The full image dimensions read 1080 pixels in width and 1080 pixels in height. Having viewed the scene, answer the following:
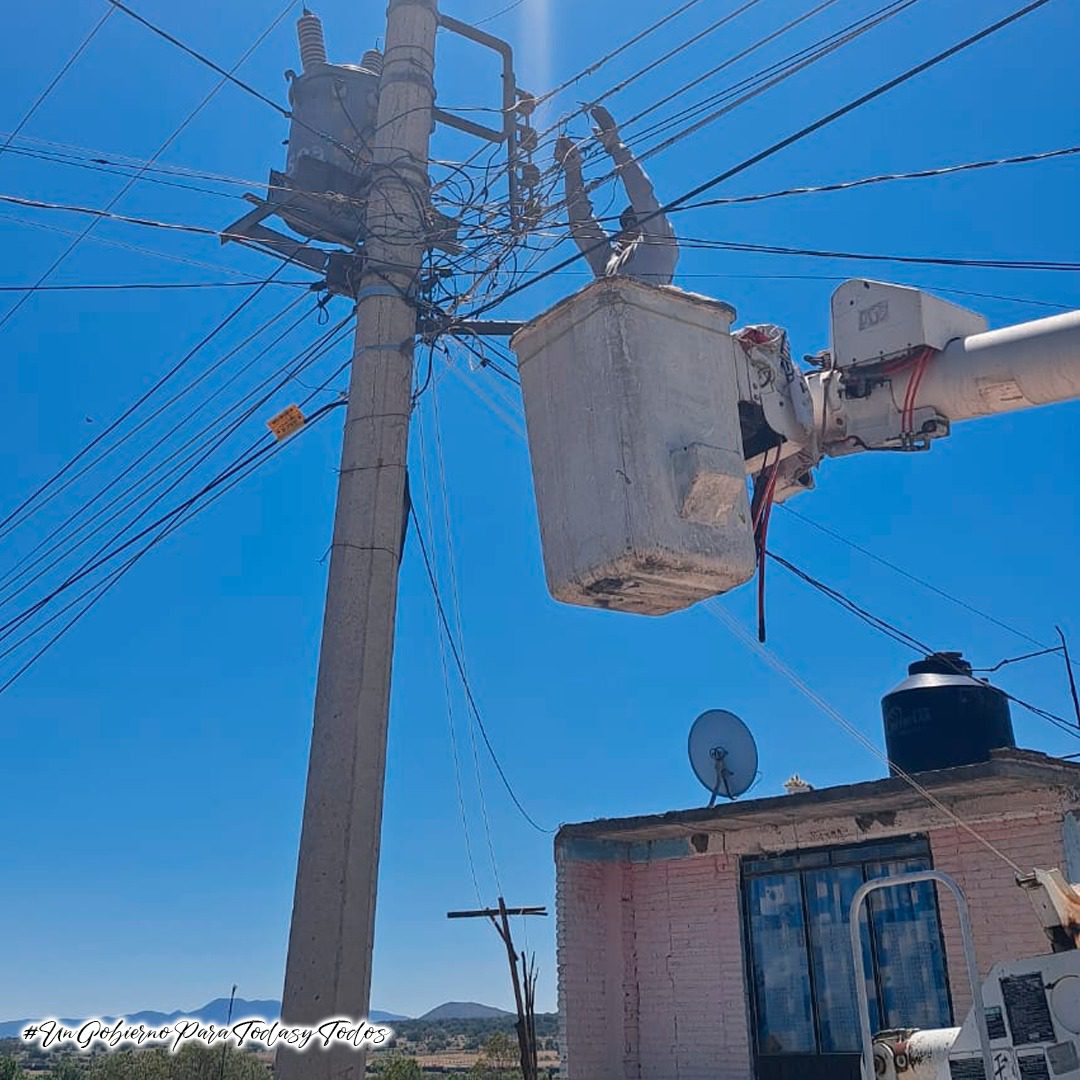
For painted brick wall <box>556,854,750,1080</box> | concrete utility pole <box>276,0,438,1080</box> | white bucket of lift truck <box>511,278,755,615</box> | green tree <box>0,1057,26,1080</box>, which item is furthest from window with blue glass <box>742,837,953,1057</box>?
green tree <box>0,1057,26,1080</box>

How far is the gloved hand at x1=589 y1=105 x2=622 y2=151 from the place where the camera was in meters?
9.33

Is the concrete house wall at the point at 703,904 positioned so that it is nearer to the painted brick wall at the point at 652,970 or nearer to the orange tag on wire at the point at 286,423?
the painted brick wall at the point at 652,970

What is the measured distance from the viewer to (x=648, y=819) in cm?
1253

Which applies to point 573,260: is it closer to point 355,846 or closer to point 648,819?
point 355,846

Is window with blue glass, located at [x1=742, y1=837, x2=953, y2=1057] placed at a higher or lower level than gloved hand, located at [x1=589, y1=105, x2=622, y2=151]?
lower

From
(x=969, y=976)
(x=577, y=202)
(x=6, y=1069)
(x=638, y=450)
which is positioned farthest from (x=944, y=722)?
(x=6, y=1069)

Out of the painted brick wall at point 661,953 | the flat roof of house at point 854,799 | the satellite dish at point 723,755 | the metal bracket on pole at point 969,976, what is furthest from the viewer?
the satellite dish at point 723,755

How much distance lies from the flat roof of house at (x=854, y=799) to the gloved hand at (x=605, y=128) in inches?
222

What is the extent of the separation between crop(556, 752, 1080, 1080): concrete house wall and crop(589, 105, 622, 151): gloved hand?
588 cm

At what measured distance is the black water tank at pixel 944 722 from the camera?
1220 cm

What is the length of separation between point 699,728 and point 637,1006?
3001 millimetres

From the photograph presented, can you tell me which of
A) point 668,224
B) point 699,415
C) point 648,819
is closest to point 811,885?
point 648,819

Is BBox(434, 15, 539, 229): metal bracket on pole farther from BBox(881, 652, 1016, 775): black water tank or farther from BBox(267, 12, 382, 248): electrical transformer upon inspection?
BBox(881, 652, 1016, 775): black water tank

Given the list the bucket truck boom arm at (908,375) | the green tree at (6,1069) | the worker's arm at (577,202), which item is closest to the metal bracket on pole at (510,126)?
the worker's arm at (577,202)
